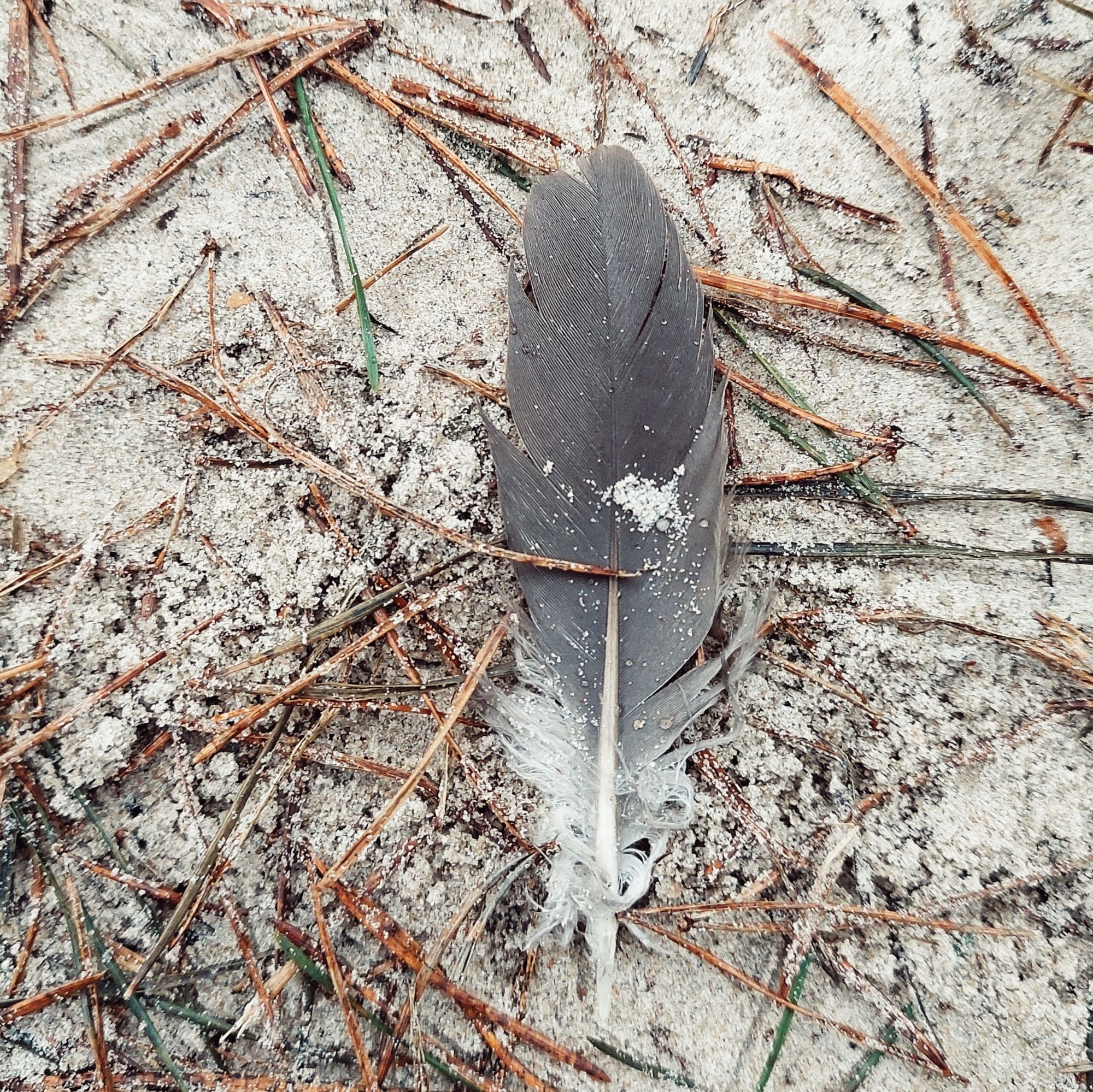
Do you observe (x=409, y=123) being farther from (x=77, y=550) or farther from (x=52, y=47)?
(x=77, y=550)

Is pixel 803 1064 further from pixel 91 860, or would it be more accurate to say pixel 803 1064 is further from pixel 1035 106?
pixel 1035 106

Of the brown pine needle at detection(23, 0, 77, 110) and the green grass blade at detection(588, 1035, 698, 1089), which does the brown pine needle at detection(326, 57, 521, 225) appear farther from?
the green grass blade at detection(588, 1035, 698, 1089)

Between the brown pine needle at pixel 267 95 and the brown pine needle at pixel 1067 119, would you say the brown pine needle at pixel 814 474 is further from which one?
the brown pine needle at pixel 267 95

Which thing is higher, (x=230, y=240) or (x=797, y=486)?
(x=797, y=486)

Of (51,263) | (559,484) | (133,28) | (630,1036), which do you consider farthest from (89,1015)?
(133,28)

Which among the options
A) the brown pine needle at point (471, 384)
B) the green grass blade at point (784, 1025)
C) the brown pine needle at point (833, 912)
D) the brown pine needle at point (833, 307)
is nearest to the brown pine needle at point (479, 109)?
the brown pine needle at point (833, 307)

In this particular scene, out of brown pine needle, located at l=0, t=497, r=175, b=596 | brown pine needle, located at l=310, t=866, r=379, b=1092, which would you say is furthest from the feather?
brown pine needle, located at l=0, t=497, r=175, b=596
